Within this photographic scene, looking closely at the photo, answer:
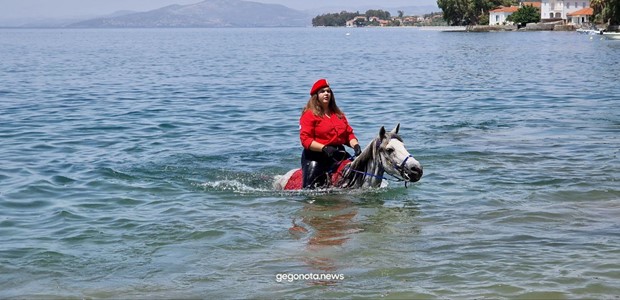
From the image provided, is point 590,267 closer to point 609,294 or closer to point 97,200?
point 609,294

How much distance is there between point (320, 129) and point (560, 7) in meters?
170

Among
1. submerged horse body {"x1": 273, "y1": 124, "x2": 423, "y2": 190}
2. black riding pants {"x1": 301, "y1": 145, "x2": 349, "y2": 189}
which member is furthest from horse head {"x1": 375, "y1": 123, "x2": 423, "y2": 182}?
black riding pants {"x1": 301, "y1": 145, "x2": 349, "y2": 189}

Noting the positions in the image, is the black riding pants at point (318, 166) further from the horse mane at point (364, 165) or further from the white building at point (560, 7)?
the white building at point (560, 7)

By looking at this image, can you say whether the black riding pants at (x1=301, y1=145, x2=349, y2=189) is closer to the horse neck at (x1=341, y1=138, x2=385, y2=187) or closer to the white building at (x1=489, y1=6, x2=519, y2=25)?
the horse neck at (x1=341, y1=138, x2=385, y2=187)

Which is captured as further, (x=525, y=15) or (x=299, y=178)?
(x=525, y=15)

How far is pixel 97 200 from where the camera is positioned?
13156mm

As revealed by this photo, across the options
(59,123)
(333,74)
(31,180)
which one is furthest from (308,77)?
(31,180)

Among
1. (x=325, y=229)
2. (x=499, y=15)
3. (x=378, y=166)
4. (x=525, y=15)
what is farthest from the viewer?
(x=499, y=15)

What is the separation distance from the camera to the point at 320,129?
12156mm

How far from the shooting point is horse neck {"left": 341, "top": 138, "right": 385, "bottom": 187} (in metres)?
11.8

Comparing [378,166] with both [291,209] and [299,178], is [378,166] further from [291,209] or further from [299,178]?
[299,178]

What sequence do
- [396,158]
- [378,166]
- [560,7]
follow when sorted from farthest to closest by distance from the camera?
[560,7] → [378,166] → [396,158]

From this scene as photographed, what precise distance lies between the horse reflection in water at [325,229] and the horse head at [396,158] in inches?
35.0

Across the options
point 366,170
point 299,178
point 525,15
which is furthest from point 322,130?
point 525,15
